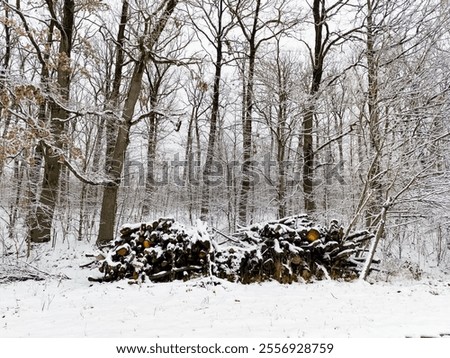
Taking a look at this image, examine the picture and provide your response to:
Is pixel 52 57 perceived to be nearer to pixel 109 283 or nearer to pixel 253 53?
pixel 109 283

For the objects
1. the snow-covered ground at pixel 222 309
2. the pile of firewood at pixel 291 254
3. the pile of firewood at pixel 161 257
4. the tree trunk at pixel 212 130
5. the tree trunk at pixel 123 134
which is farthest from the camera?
the tree trunk at pixel 212 130

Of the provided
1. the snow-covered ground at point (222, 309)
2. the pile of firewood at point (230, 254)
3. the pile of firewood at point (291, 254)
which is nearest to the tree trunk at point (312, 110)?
the pile of firewood at point (291, 254)

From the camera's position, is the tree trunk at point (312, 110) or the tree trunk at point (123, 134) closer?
the tree trunk at point (123, 134)

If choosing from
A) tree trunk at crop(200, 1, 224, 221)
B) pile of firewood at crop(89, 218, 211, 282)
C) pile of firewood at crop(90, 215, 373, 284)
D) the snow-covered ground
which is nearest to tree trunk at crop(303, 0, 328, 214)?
tree trunk at crop(200, 1, 224, 221)

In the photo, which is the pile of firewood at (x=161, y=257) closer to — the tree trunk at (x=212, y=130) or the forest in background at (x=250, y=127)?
the forest in background at (x=250, y=127)

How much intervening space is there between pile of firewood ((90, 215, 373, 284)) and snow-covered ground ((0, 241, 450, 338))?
0.49 meters

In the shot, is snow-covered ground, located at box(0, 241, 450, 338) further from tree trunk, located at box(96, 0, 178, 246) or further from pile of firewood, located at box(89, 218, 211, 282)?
tree trunk, located at box(96, 0, 178, 246)

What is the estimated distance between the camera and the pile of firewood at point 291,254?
757 centimetres

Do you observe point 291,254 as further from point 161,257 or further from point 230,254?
point 161,257

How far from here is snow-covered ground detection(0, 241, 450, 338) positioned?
4270mm

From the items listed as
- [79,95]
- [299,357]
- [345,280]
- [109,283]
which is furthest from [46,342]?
[79,95]

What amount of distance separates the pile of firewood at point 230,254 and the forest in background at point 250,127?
115cm

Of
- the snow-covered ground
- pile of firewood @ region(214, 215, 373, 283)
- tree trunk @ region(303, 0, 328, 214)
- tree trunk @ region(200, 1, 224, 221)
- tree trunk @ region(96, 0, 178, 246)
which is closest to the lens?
the snow-covered ground

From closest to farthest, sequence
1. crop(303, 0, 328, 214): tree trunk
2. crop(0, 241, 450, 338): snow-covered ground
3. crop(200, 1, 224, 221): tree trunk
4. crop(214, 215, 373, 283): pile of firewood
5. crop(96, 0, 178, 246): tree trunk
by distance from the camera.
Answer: crop(0, 241, 450, 338): snow-covered ground, crop(214, 215, 373, 283): pile of firewood, crop(96, 0, 178, 246): tree trunk, crop(303, 0, 328, 214): tree trunk, crop(200, 1, 224, 221): tree trunk
